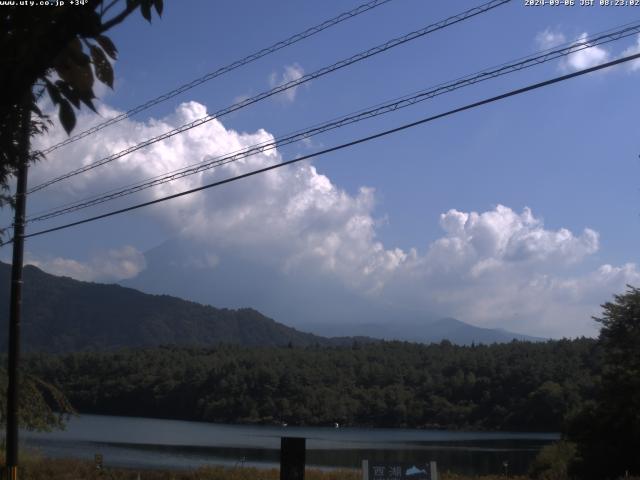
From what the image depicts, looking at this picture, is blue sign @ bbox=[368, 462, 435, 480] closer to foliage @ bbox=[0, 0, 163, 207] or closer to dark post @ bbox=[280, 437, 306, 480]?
dark post @ bbox=[280, 437, 306, 480]

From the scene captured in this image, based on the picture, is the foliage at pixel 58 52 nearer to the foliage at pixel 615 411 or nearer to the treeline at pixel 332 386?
the foliage at pixel 615 411

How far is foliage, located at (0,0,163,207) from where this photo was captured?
12.9 feet

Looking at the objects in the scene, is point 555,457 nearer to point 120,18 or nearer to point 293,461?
point 293,461

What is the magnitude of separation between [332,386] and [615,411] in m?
56.6

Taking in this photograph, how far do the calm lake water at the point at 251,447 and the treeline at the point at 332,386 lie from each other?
4255 millimetres

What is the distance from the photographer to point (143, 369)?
8438 centimetres

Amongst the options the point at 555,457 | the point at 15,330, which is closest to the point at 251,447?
the point at 555,457

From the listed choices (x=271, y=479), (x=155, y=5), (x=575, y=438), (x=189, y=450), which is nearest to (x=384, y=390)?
(x=189, y=450)

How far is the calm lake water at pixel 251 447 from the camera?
4094 centimetres

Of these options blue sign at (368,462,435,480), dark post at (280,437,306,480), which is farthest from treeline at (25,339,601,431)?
dark post at (280,437,306,480)

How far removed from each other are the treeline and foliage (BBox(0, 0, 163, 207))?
67.4 m

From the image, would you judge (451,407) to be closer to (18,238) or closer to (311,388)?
(311,388)

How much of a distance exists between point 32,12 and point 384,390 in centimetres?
8450

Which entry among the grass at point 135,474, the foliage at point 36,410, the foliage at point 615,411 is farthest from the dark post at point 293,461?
the foliage at point 615,411
